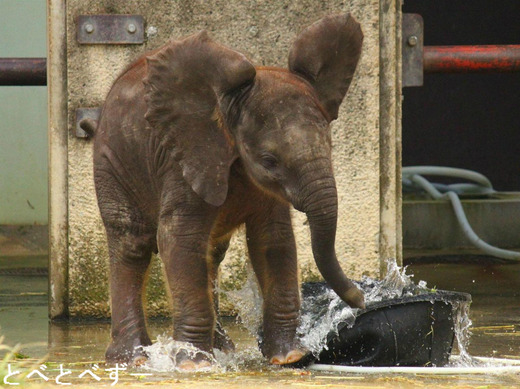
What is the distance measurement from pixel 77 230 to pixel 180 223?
2419 mm

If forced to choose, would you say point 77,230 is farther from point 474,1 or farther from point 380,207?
point 474,1

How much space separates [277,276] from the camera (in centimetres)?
542

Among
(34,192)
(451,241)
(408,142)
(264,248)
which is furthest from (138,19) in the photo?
(408,142)

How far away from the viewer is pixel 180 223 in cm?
A: 519

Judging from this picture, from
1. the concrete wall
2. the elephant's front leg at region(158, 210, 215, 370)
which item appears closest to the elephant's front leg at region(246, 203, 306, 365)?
the elephant's front leg at region(158, 210, 215, 370)

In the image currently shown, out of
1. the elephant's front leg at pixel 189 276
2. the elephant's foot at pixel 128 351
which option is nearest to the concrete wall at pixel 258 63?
the elephant's foot at pixel 128 351

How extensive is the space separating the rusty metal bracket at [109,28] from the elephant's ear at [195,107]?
226cm

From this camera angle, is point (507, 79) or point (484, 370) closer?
point (484, 370)

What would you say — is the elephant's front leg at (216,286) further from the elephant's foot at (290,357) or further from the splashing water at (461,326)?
the splashing water at (461,326)

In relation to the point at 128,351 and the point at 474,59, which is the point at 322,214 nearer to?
the point at 128,351

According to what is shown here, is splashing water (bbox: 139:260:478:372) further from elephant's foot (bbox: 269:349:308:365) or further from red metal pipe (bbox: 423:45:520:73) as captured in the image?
red metal pipe (bbox: 423:45:520:73)

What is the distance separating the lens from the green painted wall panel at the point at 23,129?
1127cm

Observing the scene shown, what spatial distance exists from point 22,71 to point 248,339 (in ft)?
8.43

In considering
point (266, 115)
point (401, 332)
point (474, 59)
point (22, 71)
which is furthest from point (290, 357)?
point (22, 71)
